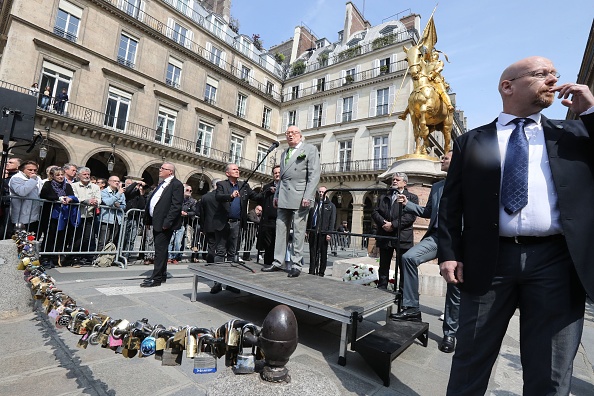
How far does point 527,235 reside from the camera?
1.41 meters

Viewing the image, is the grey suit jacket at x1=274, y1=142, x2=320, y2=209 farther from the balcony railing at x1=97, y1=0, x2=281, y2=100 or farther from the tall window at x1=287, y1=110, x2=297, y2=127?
the tall window at x1=287, y1=110, x2=297, y2=127

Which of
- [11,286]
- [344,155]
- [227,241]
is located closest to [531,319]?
[11,286]

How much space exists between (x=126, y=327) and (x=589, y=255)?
2.11m

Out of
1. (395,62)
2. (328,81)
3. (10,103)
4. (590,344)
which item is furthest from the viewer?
(328,81)

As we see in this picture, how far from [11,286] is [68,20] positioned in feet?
70.6

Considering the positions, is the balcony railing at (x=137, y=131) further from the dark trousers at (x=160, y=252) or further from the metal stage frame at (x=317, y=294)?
the metal stage frame at (x=317, y=294)

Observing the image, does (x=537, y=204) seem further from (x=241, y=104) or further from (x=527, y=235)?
(x=241, y=104)

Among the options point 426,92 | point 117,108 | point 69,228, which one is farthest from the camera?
point 117,108

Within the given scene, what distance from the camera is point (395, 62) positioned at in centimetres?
2398

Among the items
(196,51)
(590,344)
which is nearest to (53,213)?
(590,344)

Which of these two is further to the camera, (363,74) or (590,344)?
(363,74)

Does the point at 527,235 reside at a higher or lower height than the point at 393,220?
lower

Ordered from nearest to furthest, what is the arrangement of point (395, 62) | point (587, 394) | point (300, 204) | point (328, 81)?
point (587, 394)
point (300, 204)
point (395, 62)
point (328, 81)

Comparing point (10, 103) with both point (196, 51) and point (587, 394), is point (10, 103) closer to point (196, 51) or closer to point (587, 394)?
point (587, 394)
